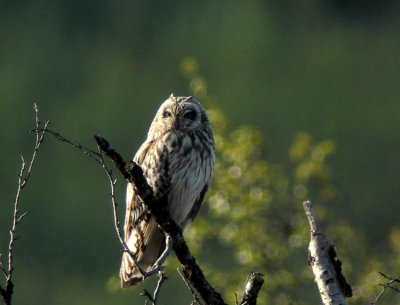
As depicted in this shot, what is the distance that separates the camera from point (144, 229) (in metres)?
9.58

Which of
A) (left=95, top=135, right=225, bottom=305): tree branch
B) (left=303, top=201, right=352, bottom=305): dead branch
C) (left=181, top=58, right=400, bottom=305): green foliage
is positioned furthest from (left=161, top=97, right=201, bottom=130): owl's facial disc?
(left=181, top=58, right=400, bottom=305): green foliage

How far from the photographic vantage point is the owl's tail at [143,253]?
952cm

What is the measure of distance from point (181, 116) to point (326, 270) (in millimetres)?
2930

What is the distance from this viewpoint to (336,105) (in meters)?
43.7

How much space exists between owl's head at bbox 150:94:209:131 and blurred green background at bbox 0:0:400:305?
61.1 ft

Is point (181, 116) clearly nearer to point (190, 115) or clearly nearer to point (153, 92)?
point (190, 115)

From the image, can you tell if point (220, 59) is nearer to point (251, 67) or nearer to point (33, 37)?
point (251, 67)

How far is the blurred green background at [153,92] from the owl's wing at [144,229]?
1911cm

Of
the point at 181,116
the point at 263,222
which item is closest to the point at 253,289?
the point at 181,116

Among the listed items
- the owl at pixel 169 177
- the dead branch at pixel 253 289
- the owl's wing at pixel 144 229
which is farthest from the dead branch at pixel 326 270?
the owl's wing at pixel 144 229

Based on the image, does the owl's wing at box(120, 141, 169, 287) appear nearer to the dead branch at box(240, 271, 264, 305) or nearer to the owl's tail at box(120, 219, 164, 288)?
the owl's tail at box(120, 219, 164, 288)

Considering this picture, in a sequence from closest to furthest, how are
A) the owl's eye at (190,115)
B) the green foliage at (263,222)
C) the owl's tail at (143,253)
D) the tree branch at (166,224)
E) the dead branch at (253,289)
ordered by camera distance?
the tree branch at (166,224) → the dead branch at (253,289) → the owl's tail at (143,253) → the owl's eye at (190,115) → the green foliage at (263,222)

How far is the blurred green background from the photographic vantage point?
38.1m

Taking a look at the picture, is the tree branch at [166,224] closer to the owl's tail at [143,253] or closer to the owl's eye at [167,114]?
the owl's tail at [143,253]
